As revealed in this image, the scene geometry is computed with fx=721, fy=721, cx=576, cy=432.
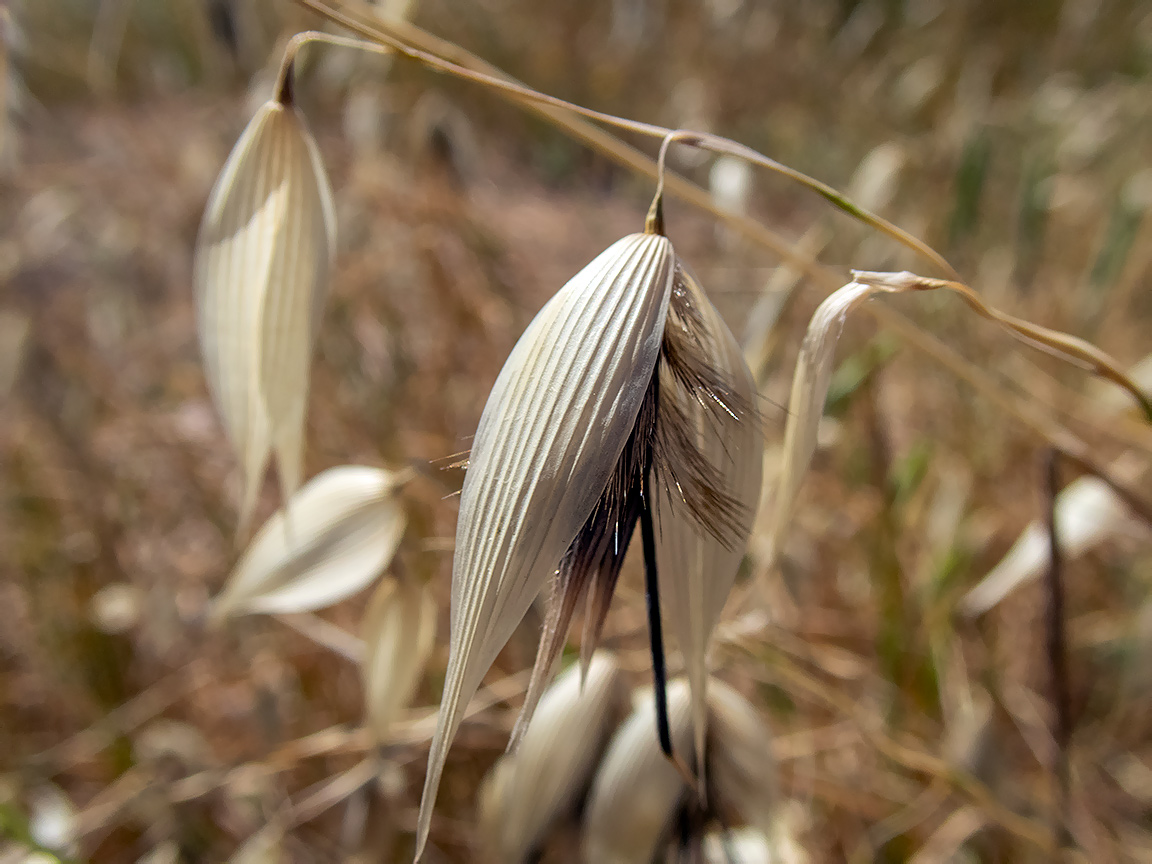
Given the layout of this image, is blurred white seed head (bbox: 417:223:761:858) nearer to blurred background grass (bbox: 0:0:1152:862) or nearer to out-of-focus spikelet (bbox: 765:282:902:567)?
out-of-focus spikelet (bbox: 765:282:902:567)

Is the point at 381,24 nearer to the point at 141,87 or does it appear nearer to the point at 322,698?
the point at 322,698

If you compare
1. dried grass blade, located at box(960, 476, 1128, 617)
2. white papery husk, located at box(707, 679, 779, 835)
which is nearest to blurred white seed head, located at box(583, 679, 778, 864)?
white papery husk, located at box(707, 679, 779, 835)

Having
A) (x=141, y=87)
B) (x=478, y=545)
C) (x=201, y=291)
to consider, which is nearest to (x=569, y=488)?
(x=478, y=545)

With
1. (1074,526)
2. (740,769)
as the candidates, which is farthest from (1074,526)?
(740,769)

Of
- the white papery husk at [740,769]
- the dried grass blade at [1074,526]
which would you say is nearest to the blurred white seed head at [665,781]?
the white papery husk at [740,769]

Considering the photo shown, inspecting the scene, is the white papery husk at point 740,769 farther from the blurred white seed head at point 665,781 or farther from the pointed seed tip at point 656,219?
the pointed seed tip at point 656,219
